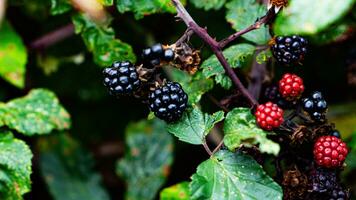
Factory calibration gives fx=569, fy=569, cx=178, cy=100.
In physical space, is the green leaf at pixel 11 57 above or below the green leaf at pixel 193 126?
above

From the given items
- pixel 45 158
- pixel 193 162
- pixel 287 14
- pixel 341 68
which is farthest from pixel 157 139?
pixel 287 14

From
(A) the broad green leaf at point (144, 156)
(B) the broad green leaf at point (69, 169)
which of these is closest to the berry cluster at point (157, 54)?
(A) the broad green leaf at point (144, 156)

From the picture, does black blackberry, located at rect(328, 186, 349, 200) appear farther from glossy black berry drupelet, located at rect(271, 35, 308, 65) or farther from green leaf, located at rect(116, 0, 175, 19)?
green leaf, located at rect(116, 0, 175, 19)

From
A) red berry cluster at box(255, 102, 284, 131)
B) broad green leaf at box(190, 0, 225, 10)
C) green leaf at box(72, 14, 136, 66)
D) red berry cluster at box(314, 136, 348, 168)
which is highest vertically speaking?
green leaf at box(72, 14, 136, 66)

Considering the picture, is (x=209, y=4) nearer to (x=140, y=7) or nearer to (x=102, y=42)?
(x=140, y=7)

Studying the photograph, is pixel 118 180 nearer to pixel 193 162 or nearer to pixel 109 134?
pixel 109 134

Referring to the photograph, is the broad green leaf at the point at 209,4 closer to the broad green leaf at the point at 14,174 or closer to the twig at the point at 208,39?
the twig at the point at 208,39

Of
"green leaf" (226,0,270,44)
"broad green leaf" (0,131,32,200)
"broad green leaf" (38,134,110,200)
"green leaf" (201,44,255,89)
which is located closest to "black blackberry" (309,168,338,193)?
"green leaf" (201,44,255,89)
